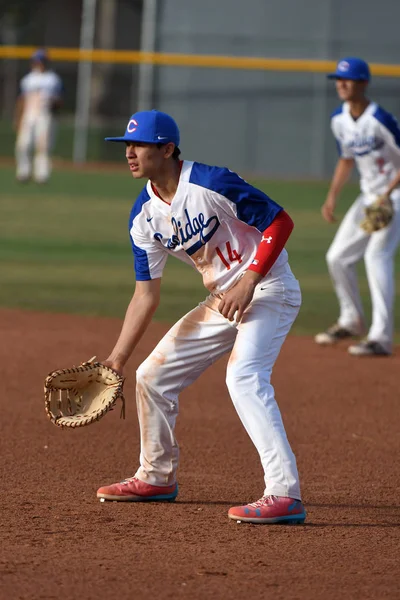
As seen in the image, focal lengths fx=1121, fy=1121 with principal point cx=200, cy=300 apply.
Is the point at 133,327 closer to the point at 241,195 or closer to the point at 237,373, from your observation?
the point at 237,373

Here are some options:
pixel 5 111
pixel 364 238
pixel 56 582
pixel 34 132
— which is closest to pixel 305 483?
pixel 56 582

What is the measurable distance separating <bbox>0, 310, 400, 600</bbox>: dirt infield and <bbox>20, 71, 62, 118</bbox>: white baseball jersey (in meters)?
14.0

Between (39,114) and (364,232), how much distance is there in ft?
46.4

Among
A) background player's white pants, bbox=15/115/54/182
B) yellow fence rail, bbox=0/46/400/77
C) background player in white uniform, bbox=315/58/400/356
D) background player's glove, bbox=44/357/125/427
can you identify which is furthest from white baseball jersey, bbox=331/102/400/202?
yellow fence rail, bbox=0/46/400/77

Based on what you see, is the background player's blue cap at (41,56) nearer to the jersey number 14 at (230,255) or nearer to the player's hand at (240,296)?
the jersey number 14 at (230,255)

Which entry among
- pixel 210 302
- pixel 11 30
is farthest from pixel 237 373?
pixel 11 30

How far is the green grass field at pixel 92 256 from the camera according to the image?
10422 millimetres

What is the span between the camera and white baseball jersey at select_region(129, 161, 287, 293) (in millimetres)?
4457

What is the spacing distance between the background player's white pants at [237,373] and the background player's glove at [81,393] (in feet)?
0.43

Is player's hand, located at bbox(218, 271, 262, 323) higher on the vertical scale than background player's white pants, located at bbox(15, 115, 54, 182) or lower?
higher

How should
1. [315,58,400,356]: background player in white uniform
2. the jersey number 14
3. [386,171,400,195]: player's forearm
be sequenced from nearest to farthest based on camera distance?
the jersey number 14 → [386,171,400,195]: player's forearm → [315,58,400,356]: background player in white uniform

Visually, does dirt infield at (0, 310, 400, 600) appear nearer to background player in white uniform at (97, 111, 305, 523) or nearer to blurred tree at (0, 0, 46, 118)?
background player in white uniform at (97, 111, 305, 523)

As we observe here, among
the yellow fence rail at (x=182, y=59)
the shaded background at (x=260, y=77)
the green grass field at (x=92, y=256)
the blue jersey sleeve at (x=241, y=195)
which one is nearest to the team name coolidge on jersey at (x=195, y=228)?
the blue jersey sleeve at (x=241, y=195)

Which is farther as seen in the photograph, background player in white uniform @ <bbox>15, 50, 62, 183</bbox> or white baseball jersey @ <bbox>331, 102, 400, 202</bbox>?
background player in white uniform @ <bbox>15, 50, 62, 183</bbox>
